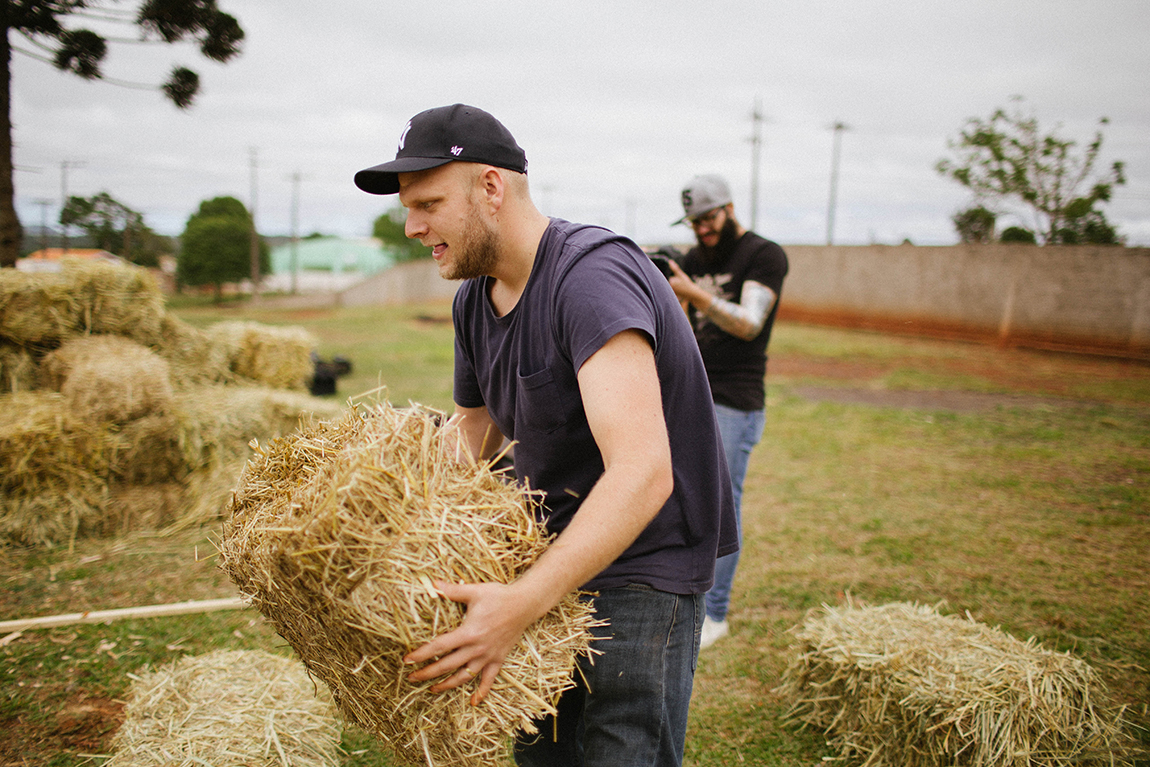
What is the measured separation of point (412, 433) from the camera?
61.2 inches

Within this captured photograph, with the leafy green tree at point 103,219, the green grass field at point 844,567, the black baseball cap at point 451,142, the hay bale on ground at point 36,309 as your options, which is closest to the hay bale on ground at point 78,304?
the hay bale on ground at point 36,309

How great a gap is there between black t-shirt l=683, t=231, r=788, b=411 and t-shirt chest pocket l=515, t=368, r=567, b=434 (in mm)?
2146

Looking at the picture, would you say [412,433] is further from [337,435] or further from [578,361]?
[578,361]

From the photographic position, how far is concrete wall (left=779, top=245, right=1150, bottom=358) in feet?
48.1

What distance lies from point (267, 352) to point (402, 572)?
7.75 metres

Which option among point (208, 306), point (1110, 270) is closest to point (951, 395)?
point (1110, 270)

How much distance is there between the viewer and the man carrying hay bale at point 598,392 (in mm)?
1418

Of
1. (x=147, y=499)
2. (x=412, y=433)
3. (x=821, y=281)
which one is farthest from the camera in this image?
(x=821, y=281)

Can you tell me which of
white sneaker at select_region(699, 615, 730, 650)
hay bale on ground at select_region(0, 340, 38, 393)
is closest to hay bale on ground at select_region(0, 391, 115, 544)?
hay bale on ground at select_region(0, 340, 38, 393)

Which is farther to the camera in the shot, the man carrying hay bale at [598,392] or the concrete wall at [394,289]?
the concrete wall at [394,289]

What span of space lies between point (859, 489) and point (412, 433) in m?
5.91

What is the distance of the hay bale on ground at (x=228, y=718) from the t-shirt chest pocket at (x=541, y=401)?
158 cm

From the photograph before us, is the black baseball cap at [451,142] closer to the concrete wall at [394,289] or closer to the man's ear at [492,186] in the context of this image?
the man's ear at [492,186]

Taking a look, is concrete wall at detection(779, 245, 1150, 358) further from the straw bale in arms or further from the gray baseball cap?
the straw bale in arms
